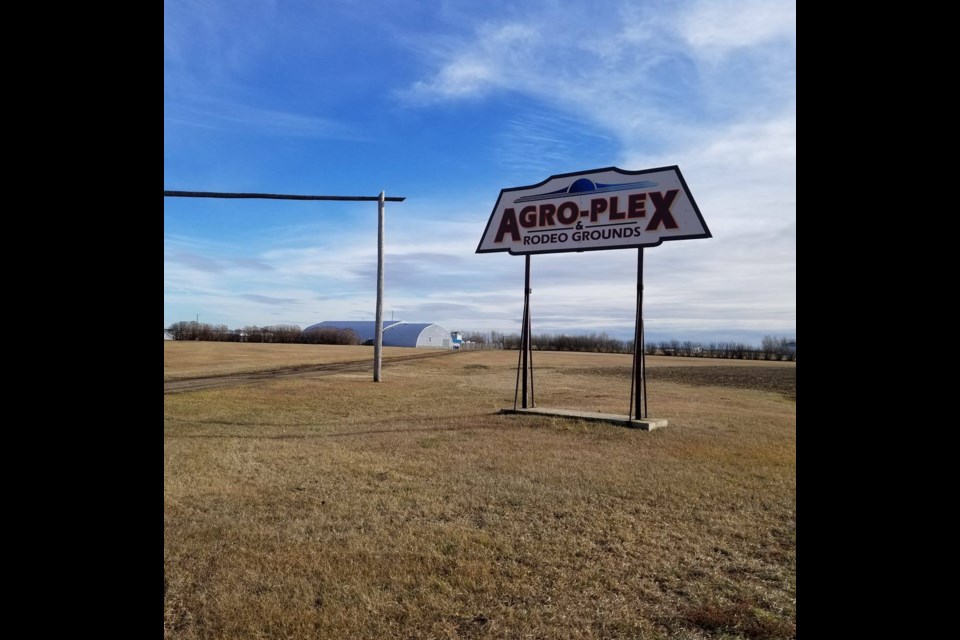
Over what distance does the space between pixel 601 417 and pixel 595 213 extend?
3.62m

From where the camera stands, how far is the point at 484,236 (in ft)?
37.0

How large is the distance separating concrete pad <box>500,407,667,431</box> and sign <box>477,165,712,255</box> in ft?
9.75

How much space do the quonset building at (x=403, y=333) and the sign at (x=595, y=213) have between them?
35.0 meters

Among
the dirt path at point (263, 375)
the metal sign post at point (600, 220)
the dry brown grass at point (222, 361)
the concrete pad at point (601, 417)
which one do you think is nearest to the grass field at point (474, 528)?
the concrete pad at point (601, 417)

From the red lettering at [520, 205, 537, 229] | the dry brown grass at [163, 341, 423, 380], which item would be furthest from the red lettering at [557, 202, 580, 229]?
the dry brown grass at [163, 341, 423, 380]

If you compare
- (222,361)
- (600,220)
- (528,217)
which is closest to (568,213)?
(600,220)

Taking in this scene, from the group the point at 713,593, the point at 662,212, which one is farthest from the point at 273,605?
the point at 662,212

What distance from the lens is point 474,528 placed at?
14.5 ft

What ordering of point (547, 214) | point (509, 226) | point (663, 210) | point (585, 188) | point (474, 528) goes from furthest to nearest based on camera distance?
point (509, 226) → point (547, 214) → point (585, 188) → point (663, 210) → point (474, 528)

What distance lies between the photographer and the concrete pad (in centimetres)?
945

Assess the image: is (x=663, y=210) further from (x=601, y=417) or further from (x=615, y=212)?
(x=601, y=417)
